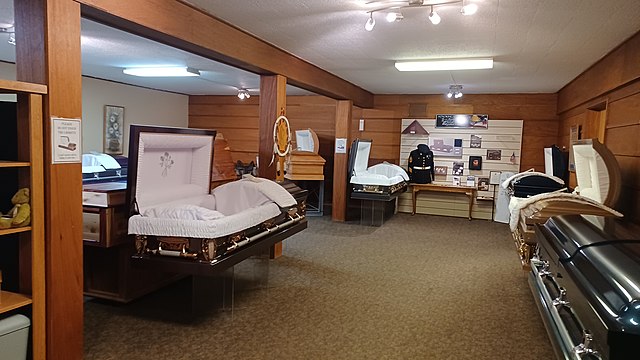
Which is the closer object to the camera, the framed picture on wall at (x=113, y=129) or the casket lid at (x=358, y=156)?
the casket lid at (x=358, y=156)

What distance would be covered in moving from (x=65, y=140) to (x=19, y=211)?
1.37ft

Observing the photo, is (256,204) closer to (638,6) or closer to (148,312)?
(148,312)

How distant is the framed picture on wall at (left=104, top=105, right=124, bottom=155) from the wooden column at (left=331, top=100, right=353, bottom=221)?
410cm

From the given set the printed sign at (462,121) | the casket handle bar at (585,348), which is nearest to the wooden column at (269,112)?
the casket handle bar at (585,348)

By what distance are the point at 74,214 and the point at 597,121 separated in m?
5.60

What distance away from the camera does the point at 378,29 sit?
12.8 ft

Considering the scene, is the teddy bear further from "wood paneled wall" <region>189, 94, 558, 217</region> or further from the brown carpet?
"wood paneled wall" <region>189, 94, 558, 217</region>

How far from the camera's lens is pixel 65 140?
7.63ft

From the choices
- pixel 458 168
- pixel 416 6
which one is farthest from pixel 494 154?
pixel 416 6

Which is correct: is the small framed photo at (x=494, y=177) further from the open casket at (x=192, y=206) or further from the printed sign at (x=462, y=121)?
the open casket at (x=192, y=206)

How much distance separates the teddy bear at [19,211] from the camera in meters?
2.14

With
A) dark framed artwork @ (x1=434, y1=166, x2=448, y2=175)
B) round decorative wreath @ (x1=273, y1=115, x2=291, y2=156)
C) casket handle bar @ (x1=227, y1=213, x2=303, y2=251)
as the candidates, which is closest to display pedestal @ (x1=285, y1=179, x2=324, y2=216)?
dark framed artwork @ (x1=434, y1=166, x2=448, y2=175)

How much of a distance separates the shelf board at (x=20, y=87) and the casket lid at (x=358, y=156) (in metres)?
5.60

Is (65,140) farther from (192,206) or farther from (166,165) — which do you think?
(166,165)
